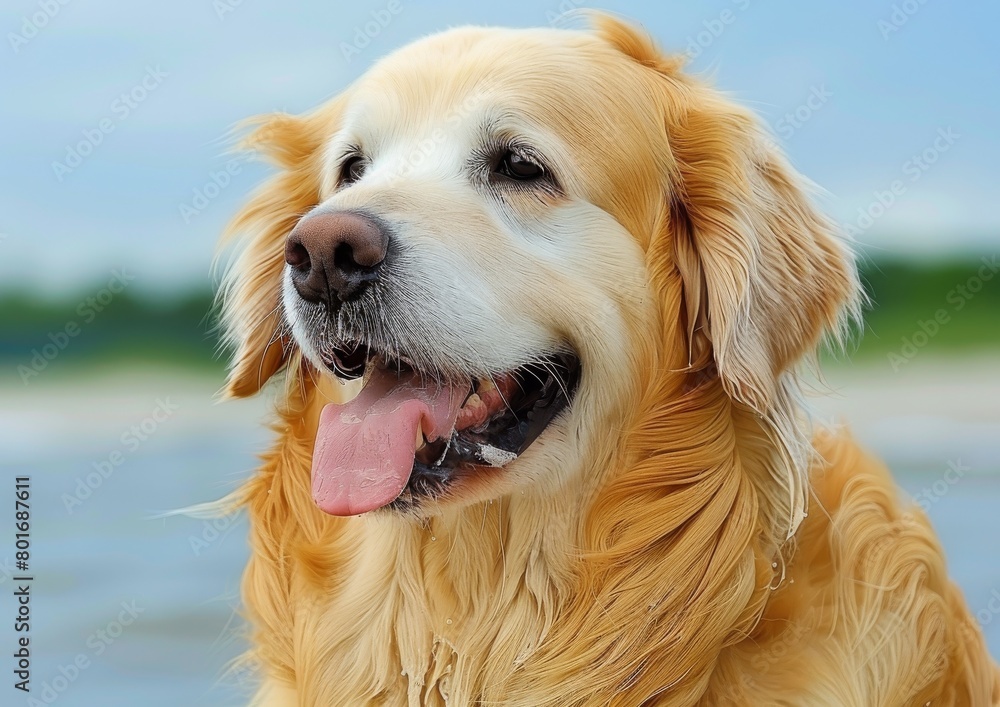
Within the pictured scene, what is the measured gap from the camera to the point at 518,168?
9.41 feet

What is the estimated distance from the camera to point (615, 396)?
112 inches

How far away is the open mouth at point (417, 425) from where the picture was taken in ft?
8.73

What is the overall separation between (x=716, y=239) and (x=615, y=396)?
499 mm

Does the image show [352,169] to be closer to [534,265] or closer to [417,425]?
[534,265]

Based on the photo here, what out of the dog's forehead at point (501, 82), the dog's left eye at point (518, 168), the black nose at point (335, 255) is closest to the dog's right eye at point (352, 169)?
the dog's forehead at point (501, 82)

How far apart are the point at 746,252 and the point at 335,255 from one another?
1.06 meters

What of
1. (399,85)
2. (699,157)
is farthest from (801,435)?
(399,85)

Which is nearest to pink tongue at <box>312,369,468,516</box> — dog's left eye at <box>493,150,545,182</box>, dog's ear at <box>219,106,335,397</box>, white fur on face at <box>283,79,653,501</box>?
white fur on face at <box>283,79,653,501</box>

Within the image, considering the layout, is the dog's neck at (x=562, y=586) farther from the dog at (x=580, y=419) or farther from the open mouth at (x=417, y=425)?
the open mouth at (x=417, y=425)

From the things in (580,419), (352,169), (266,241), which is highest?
(352,169)

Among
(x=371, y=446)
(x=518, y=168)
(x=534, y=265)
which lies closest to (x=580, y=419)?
(x=534, y=265)

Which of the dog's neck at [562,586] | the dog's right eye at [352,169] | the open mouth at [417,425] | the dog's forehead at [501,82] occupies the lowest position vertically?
the dog's neck at [562,586]

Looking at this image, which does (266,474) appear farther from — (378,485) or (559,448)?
(559,448)

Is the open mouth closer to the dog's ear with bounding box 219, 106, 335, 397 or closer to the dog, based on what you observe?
the dog
